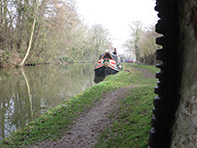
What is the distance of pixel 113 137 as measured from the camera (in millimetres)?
4188

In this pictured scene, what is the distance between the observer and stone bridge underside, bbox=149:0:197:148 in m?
1.67

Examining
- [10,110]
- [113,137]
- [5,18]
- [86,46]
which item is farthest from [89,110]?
[86,46]

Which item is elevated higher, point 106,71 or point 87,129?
point 106,71

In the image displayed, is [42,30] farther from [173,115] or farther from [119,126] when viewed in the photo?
[173,115]

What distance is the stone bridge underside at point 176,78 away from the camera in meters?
1.67

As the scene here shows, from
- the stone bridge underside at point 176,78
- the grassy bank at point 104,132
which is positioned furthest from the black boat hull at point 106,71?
the stone bridge underside at point 176,78

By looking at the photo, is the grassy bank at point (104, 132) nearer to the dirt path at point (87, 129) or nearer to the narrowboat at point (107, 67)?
the dirt path at point (87, 129)

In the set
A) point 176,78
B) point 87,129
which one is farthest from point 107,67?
point 176,78

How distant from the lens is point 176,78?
211cm

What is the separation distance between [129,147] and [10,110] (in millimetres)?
5639

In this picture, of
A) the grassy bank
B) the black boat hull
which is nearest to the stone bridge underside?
the grassy bank

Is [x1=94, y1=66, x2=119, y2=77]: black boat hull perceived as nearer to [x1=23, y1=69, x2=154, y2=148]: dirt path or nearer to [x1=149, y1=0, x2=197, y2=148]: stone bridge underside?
[x1=23, y1=69, x2=154, y2=148]: dirt path

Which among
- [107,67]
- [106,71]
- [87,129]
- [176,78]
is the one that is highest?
[176,78]

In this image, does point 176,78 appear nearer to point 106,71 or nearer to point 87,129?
point 87,129
